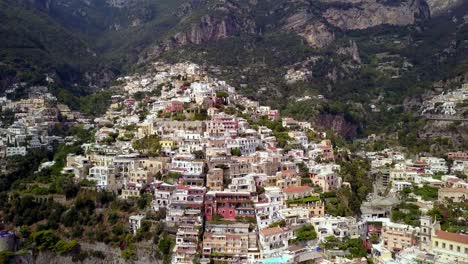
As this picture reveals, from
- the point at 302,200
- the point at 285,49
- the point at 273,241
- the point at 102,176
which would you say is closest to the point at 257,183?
the point at 302,200

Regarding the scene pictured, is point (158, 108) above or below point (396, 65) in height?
below

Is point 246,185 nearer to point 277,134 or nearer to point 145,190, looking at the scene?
point 145,190

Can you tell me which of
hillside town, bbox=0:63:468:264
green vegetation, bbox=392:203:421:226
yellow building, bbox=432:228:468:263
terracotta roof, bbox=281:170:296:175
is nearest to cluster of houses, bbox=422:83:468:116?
hillside town, bbox=0:63:468:264

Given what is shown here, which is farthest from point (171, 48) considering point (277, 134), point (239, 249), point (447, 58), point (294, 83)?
point (239, 249)

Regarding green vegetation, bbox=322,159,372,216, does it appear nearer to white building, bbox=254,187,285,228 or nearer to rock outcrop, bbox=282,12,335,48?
white building, bbox=254,187,285,228

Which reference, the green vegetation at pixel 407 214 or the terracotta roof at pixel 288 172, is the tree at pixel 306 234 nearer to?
the terracotta roof at pixel 288 172
